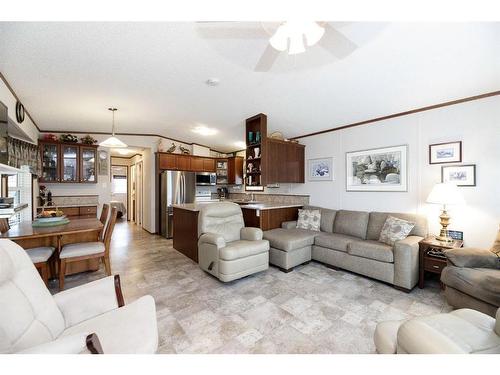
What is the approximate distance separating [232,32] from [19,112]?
348 cm

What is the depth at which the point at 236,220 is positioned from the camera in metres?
3.34

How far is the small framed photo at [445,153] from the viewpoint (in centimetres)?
273

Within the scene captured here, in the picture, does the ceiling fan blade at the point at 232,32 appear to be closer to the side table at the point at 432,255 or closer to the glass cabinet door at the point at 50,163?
the side table at the point at 432,255

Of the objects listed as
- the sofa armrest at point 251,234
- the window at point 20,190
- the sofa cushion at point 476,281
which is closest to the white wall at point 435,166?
the sofa cushion at point 476,281

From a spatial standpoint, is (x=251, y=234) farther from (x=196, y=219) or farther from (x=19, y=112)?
(x=19, y=112)

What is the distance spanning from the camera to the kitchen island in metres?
3.55

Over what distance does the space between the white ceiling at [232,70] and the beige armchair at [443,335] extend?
1899mm

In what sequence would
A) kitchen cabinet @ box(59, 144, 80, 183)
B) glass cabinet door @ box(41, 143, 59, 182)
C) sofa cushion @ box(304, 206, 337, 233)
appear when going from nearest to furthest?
sofa cushion @ box(304, 206, 337, 233), glass cabinet door @ box(41, 143, 59, 182), kitchen cabinet @ box(59, 144, 80, 183)

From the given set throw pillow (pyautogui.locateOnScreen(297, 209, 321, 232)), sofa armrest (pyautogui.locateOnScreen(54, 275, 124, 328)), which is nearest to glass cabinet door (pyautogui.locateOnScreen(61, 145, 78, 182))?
sofa armrest (pyautogui.locateOnScreen(54, 275, 124, 328))

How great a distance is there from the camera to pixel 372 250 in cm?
277

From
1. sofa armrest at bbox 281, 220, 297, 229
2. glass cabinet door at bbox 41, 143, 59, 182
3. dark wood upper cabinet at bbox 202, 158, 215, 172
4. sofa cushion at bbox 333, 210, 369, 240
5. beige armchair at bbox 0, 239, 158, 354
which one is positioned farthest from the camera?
dark wood upper cabinet at bbox 202, 158, 215, 172

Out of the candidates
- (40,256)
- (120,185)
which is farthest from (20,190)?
(120,185)

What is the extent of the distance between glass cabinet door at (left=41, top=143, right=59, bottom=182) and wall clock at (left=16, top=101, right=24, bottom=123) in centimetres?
142

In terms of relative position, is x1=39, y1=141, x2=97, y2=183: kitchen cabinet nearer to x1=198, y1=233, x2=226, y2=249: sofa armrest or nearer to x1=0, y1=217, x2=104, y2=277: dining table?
x1=0, y1=217, x2=104, y2=277: dining table
